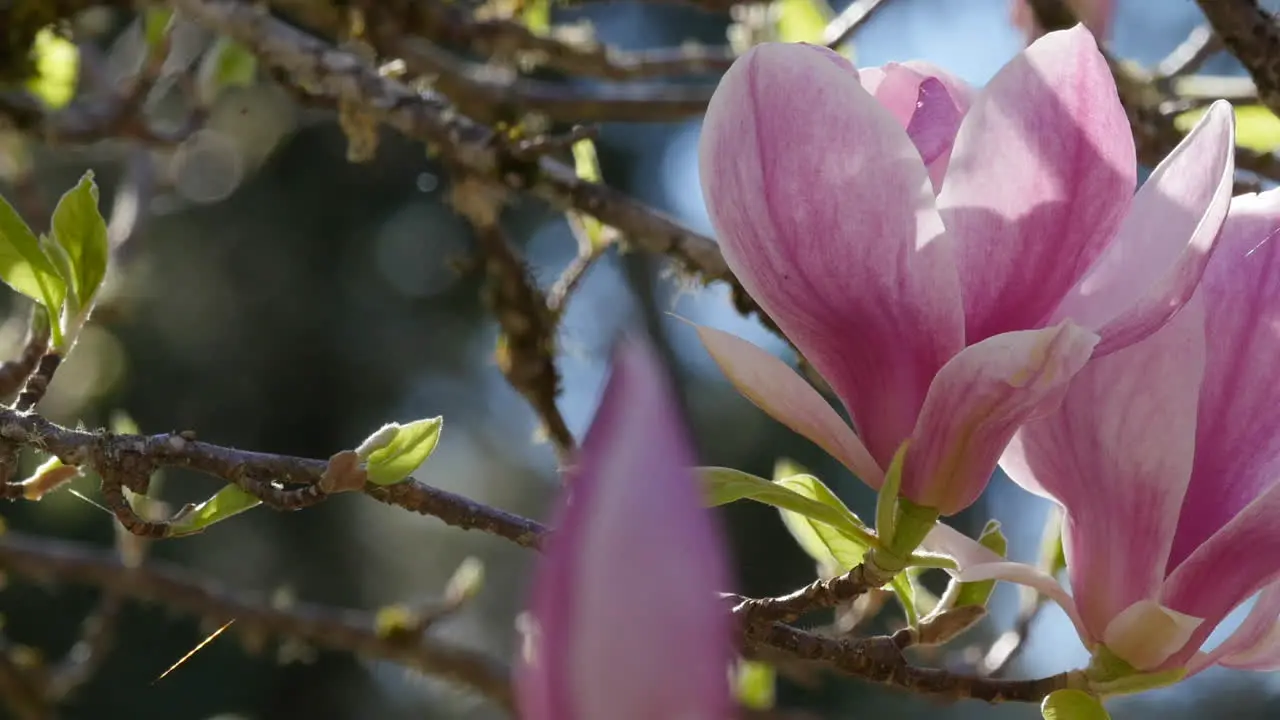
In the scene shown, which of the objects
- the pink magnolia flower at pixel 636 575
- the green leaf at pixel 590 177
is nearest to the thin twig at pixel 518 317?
the green leaf at pixel 590 177

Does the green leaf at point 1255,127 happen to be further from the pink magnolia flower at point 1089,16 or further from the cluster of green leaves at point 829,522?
the cluster of green leaves at point 829,522

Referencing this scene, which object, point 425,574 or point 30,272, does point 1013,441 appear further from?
point 425,574

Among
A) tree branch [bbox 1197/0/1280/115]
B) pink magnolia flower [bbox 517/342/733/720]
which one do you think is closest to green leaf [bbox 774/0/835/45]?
tree branch [bbox 1197/0/1280/115]

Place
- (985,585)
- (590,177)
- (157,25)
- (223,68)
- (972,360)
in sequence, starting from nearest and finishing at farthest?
(972,360) < (985,585) < (590,177) < (157,25) < (223,68)

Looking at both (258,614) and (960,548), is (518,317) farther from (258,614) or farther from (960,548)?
(960,548)

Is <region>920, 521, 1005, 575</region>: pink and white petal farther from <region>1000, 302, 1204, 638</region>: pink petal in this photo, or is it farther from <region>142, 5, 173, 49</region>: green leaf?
<region>142, 5, 173, 49</region>: green leaf

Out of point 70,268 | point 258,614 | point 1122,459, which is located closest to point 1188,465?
point 1122,459

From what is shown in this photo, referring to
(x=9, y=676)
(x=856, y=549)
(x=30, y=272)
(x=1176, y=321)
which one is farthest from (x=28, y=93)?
(x=1176, y=321)
